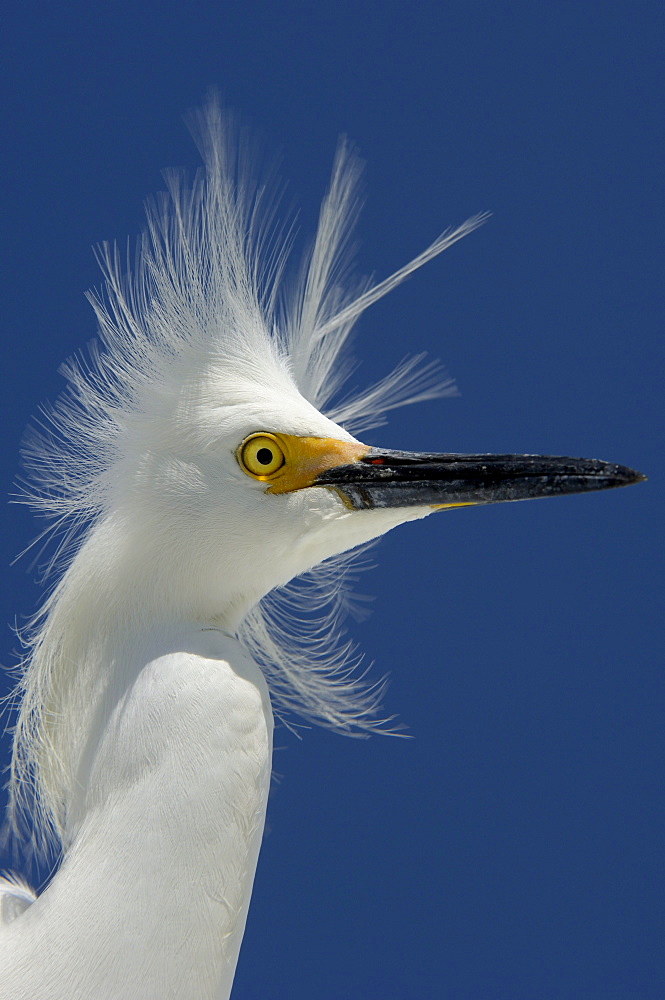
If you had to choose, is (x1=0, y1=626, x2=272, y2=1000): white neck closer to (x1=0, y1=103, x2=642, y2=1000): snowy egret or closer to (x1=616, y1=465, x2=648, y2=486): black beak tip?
(x1=0, y1=103, x2=642, y2=1000): snowy egret

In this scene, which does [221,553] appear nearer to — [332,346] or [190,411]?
[190,411]

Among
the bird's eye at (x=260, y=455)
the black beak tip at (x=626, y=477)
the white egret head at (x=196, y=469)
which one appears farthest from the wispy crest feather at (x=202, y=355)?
the black beak tip at (x=626, y=477)

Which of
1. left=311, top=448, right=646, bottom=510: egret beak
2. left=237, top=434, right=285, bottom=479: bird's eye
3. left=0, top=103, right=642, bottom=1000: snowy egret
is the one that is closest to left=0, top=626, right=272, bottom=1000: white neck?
left=0, top=103, right=642, bottom=1000: snowy egret

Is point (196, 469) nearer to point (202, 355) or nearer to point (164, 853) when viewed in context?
point (202, 355)

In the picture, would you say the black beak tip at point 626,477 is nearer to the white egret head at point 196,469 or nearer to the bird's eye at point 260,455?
the white egret head at point 196,469

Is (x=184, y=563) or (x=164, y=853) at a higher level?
(x=184, y=563)

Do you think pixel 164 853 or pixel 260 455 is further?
pixel 260 455

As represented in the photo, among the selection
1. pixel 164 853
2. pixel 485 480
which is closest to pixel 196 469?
pixel 485 480

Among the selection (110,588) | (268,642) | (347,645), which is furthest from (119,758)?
(347,645)

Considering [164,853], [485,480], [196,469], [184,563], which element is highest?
[485,480]
